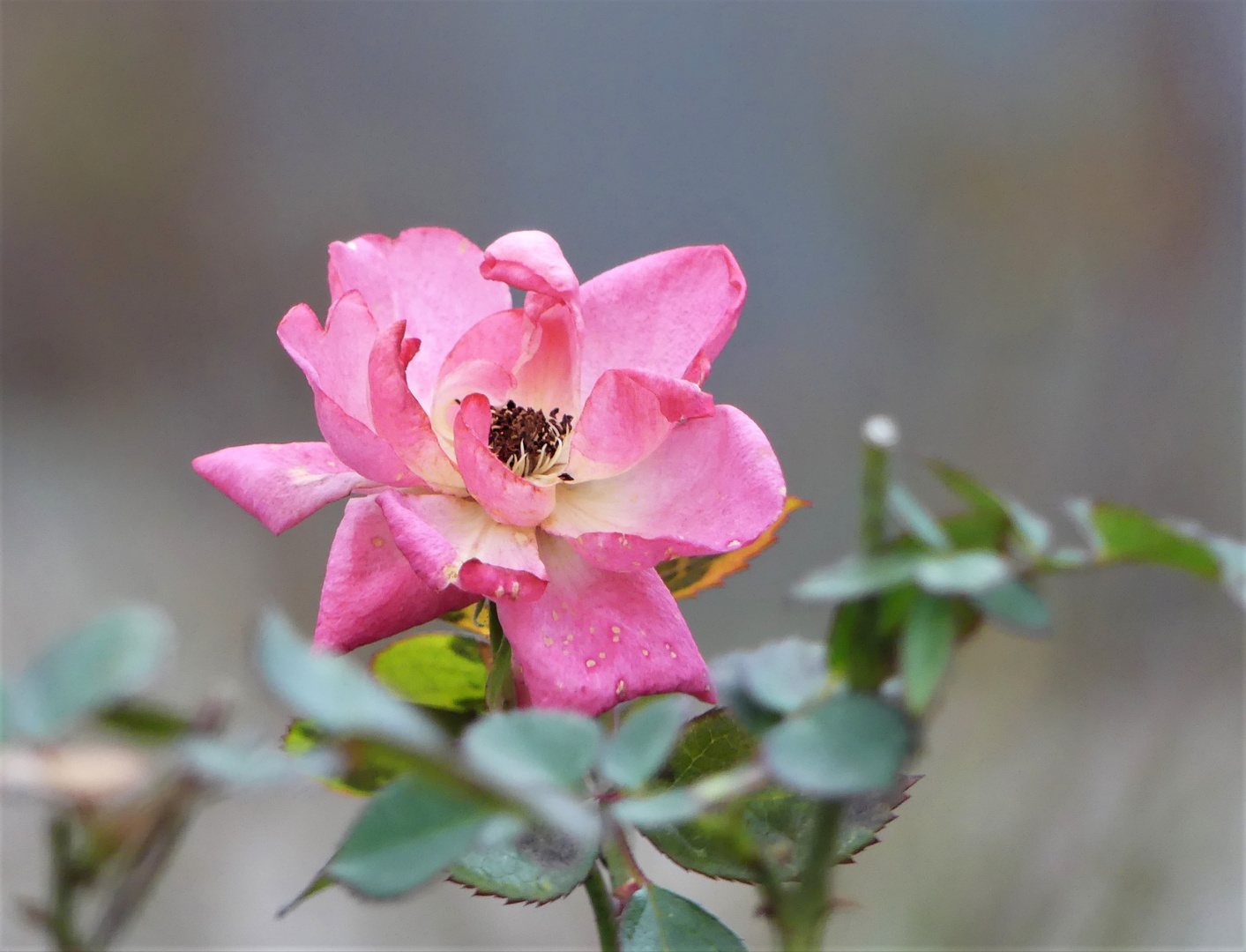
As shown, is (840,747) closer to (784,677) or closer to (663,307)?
(784,677)

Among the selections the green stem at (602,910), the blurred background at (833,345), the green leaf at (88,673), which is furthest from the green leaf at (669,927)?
the blurred background at (833,345)

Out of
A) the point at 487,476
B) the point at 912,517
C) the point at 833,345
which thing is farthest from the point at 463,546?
the point at 833,345

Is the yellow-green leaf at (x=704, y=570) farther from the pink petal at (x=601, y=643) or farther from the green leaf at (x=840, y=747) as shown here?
the green leaf at (x=840, y=747)

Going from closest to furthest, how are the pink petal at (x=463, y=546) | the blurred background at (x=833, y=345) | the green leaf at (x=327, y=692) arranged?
1. the green leaf at (x=327, y=692)
2. the pink petal at (x=463, y=546)
3. the blurred background at (x=833, y=345)

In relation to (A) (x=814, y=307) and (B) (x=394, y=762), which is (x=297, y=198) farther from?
(B) (x=394, y=762)

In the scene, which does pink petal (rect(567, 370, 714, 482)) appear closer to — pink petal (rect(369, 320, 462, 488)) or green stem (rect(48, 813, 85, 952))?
pink petal (rect(369, 320, 462, 488))

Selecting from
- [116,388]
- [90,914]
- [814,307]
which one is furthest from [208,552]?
[90,914]
